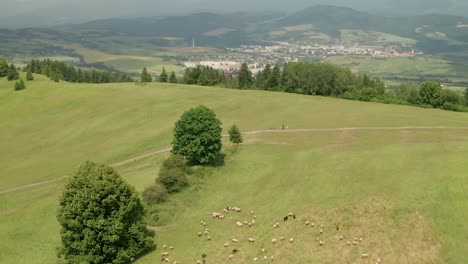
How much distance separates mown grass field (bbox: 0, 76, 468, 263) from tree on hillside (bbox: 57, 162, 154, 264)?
2.71 m

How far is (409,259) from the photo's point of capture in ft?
127

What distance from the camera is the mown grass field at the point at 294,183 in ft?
139

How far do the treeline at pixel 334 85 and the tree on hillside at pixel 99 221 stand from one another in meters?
88.9

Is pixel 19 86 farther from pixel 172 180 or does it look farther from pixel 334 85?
pixel 172 180

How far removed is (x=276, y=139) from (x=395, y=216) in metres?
34.3

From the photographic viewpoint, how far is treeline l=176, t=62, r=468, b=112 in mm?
112125

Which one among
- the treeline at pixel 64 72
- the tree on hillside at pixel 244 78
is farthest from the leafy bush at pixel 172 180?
the treeline at pixel 64 72

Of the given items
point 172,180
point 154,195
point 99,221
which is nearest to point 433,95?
point 172,180

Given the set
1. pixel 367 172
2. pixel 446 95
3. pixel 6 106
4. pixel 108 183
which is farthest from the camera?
pixel 6 106

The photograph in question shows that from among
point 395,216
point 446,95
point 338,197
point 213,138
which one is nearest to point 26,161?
point 213,138

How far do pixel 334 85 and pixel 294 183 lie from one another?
289 ft

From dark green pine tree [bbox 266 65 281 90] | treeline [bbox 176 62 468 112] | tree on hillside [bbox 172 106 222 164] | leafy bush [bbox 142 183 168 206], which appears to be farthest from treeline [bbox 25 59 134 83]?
leafy bush [bbox 142 183 168 206]

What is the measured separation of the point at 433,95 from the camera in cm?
11038

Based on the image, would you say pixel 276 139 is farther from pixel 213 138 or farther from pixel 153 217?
pixel 153 217
